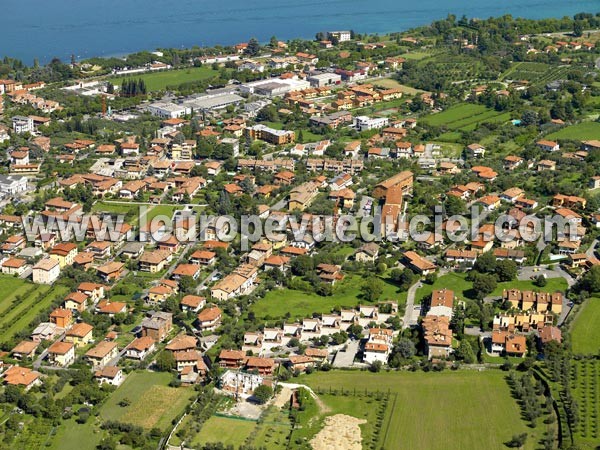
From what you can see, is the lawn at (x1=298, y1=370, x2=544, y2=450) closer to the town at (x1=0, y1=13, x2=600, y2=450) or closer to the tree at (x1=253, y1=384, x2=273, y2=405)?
the town at (x1=0, y1=13, x2=600, y2=450)

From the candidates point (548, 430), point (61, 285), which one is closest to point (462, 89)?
point (61, 285)

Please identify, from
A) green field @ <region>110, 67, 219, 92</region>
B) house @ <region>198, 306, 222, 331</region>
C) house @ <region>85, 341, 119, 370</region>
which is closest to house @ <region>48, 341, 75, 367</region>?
house @ <region>85, 341, 119, 370</region>

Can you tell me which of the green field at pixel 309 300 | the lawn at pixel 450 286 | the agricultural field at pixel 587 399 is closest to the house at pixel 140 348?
the green field at pixel 309 300

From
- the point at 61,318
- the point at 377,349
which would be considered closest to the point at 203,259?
the point at 61,318

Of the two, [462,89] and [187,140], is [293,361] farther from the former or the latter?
[462,89]

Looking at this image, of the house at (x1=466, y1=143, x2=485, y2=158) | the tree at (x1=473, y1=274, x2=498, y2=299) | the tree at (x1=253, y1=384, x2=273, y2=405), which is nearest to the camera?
the tree at (x1=253, y1=384, x2=273, y2=405)

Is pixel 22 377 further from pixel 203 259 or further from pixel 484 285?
pixel 484 285
